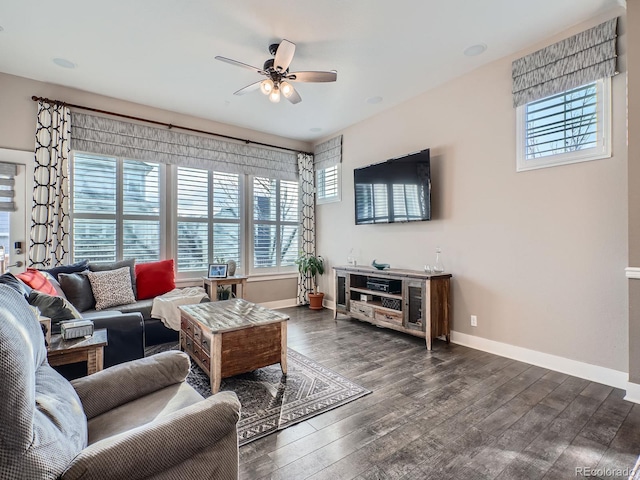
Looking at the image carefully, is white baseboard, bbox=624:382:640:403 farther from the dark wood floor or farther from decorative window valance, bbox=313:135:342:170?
decorative window valance, bbox=313:135:342:170

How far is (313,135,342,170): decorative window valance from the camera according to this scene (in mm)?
5268

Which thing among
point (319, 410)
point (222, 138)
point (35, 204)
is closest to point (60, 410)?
point (319, 410)

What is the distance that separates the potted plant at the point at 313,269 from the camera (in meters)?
5.33

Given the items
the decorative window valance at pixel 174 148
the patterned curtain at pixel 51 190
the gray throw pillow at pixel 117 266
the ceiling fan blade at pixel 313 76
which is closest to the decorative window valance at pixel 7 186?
the patterned curtain at pixel 51 190

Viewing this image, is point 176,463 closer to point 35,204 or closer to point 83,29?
point 83,29

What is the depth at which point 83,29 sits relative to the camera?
2.70 meters

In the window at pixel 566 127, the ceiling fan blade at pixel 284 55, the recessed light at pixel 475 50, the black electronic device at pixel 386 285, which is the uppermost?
the recessed light at pixel 475 50

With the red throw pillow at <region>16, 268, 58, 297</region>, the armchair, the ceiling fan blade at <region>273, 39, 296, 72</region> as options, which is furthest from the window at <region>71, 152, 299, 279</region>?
the armchair

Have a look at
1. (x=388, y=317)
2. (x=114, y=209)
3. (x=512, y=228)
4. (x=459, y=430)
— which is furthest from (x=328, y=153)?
(x=459, y=430)

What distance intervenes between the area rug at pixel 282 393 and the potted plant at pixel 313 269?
7.54 feet

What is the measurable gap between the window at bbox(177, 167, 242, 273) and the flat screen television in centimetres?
203

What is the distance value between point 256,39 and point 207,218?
275cm

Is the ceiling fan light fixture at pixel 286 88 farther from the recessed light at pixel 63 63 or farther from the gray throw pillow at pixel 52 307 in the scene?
the gray throw pillow at pixel 52 307

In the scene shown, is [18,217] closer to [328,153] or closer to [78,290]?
[78,290]
